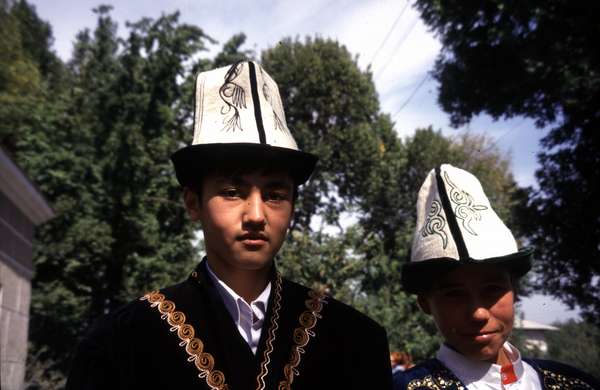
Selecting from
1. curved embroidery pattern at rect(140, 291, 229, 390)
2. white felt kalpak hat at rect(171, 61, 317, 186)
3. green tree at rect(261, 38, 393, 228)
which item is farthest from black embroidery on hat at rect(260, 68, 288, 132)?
green tree at rect(261, 38, 393, 228)

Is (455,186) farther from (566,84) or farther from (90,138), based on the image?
(90,138)

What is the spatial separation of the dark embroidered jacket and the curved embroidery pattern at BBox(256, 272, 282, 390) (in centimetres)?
86

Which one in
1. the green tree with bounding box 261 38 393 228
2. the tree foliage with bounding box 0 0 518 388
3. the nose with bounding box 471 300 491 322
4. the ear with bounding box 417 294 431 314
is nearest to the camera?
the nose with bounding box 471 300 491 322

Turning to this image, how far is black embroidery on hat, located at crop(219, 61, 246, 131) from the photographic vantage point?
2.15m

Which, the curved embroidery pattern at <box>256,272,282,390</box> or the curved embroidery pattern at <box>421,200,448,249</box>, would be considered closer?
the curved embroidery pattern at <box>256,272,282,390</box>

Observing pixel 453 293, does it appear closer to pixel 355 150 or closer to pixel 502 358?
pixel 502 358

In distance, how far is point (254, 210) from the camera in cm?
200

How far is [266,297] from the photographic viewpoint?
→ 85.6 inches

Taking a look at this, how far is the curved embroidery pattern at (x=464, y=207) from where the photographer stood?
2.70m

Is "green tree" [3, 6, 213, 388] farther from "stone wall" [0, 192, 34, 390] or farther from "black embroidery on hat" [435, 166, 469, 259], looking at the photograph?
"black embroidery on hat" [435, 166, 469, 259]

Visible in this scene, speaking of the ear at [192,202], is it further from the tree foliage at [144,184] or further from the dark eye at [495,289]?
the tree foliage at [144,184]

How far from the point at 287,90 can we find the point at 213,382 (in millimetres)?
22308

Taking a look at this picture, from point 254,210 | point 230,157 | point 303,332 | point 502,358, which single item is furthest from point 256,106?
point 502,358

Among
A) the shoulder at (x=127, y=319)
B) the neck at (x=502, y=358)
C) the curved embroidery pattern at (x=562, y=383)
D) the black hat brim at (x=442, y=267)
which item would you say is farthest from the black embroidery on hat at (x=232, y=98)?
the curved embroidery pattern at (x=562, y=383)
